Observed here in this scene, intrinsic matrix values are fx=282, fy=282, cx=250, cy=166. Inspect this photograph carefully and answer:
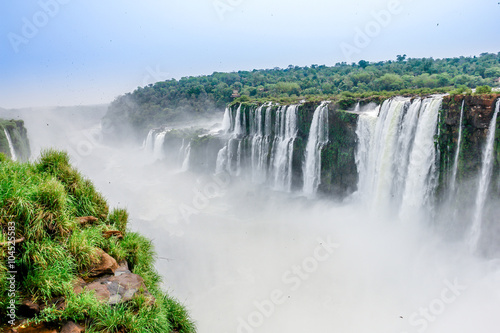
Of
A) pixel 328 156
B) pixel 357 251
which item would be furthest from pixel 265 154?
pixel 357 251

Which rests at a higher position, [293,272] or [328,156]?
[328,156]

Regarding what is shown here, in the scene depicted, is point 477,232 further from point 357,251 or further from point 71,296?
point 71,296

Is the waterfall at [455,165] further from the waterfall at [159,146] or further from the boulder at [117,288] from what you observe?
the waterfall at [159,146]
